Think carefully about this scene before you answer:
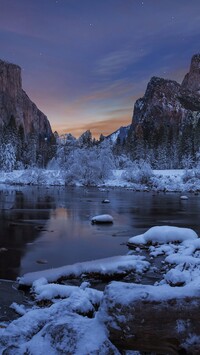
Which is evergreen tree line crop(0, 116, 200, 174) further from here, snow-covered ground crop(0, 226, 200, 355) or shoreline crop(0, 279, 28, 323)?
snow-covered ground crop(0, 226, 200, 355)

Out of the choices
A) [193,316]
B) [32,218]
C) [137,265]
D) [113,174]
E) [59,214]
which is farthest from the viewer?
[113,174]

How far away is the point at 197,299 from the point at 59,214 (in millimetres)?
21921

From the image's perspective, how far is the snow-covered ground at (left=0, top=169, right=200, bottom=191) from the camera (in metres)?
57.6

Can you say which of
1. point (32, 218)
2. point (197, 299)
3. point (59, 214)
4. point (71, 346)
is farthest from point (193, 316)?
point (59, 214)

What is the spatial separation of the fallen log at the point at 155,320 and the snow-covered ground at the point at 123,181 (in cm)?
5253

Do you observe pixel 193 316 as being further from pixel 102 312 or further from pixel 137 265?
pixel 137 265

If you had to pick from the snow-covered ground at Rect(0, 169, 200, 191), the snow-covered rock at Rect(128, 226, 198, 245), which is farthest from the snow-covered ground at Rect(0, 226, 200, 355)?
the snow-covered ground at Rect(0, 169, 200, 191)

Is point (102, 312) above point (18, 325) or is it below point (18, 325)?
above

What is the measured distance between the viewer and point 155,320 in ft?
14.5

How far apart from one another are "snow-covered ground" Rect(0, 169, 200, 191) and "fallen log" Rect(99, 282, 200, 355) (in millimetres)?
52528

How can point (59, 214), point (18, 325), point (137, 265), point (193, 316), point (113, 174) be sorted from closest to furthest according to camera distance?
point (193, 316) < point (18, 325) < point (137, 265) < point (59, 214) < point (113, 174)

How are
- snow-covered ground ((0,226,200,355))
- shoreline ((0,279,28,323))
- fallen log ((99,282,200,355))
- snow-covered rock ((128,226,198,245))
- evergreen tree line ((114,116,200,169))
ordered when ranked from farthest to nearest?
evergreen tree line ((114,116,200,169)), snow-covered rock ((128,226,198,245)), shoreline ((0,279,28,323)), snow-covered ground ((0,226,200,355)), fallen log ((99,282,200,355))

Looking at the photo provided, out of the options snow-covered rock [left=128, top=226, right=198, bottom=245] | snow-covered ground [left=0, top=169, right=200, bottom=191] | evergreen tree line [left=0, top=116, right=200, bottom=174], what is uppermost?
evergreen tree line [left=0, top=116, right=200, bottom=174]

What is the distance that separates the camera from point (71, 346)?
4.45 m
